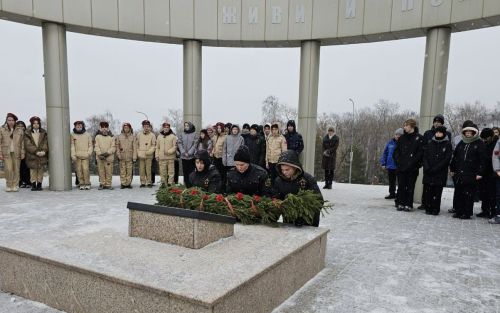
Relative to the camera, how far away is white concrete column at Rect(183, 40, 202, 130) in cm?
1050

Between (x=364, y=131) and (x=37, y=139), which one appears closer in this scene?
(x=37, y=139)

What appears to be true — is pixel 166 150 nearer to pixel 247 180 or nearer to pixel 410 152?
pixel 247 180

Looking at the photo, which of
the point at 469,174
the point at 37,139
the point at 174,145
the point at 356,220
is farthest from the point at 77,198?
the point at 469,174

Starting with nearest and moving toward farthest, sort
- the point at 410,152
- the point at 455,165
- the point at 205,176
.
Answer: the point at 205,176, the point at 455,165, the point at 410,152

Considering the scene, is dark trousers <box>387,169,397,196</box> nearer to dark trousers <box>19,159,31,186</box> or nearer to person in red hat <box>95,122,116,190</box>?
person in red hat <box>95,122,116,190</box>

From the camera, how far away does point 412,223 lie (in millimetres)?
6605

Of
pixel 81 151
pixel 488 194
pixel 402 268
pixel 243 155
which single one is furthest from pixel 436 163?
pixel 81 151

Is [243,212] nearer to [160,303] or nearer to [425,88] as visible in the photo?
[160,303]

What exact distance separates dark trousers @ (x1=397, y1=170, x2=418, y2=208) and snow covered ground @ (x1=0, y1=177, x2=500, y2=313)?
0.47 meters

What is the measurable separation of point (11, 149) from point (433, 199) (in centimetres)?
1033

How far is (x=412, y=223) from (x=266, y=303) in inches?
184

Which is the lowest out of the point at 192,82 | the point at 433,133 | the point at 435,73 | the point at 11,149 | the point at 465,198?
the point at 465,198

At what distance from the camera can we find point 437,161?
280 inches

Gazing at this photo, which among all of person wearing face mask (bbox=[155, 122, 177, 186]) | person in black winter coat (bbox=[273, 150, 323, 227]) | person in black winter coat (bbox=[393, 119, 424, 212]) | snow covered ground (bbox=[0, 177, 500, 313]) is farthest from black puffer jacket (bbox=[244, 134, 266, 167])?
person in black winter coat (bbox=[273, 150, 323, 227])
